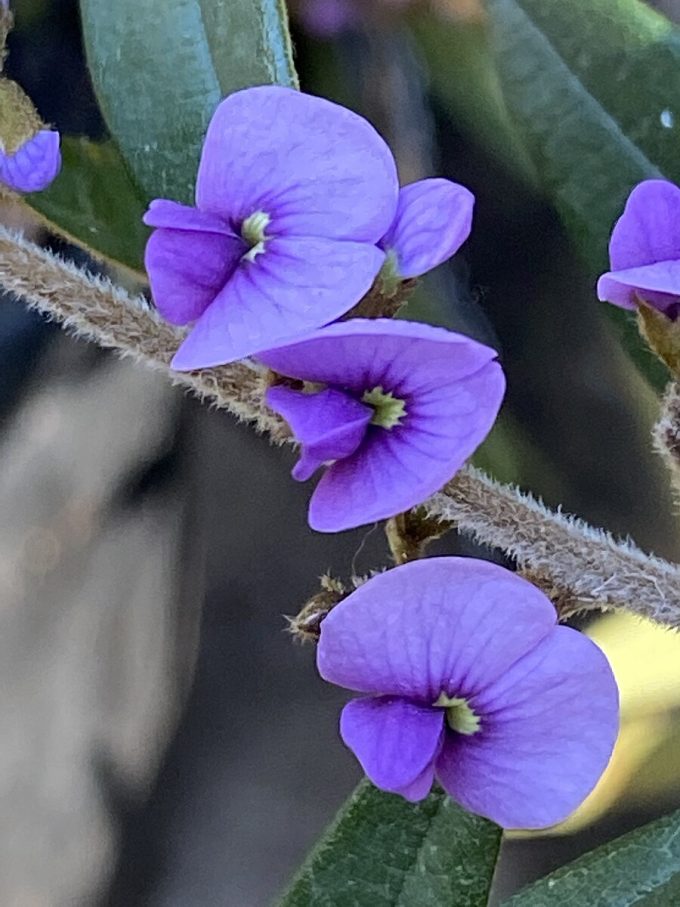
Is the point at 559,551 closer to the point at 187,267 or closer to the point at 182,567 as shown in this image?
the point at 187,267

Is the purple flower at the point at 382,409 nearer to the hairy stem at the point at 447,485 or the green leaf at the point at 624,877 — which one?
the hairy stem at the point at 447,485

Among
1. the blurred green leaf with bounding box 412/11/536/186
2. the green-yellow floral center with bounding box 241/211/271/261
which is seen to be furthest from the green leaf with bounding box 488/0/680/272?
the green-yellow floral center with bounding box 241/211/271/261

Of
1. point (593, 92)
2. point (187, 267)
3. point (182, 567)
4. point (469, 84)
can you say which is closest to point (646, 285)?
point (187, 267)

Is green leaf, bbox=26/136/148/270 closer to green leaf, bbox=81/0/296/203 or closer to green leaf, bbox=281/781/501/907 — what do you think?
green leaf, bbox=81/0/296/203

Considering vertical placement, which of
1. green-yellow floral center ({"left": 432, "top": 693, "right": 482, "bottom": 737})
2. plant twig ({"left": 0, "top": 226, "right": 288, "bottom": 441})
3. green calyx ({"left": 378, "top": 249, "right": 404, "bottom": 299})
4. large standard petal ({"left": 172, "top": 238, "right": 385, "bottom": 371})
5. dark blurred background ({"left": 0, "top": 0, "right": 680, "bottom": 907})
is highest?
large standard petal ({"left": 172, "top": 238, "right": 385, "bottom": 371})

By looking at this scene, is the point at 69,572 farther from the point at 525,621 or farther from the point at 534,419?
the point at 525,621

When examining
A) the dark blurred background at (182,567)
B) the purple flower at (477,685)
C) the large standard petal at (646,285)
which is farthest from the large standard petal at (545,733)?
the dark blurred background at (182,567)

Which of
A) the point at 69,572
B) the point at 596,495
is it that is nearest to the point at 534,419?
the point at 596,495

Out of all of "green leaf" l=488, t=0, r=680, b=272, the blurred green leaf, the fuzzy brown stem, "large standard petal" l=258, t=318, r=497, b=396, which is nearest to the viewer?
"large standard petal" l=258, t=318, r=497, b=396
